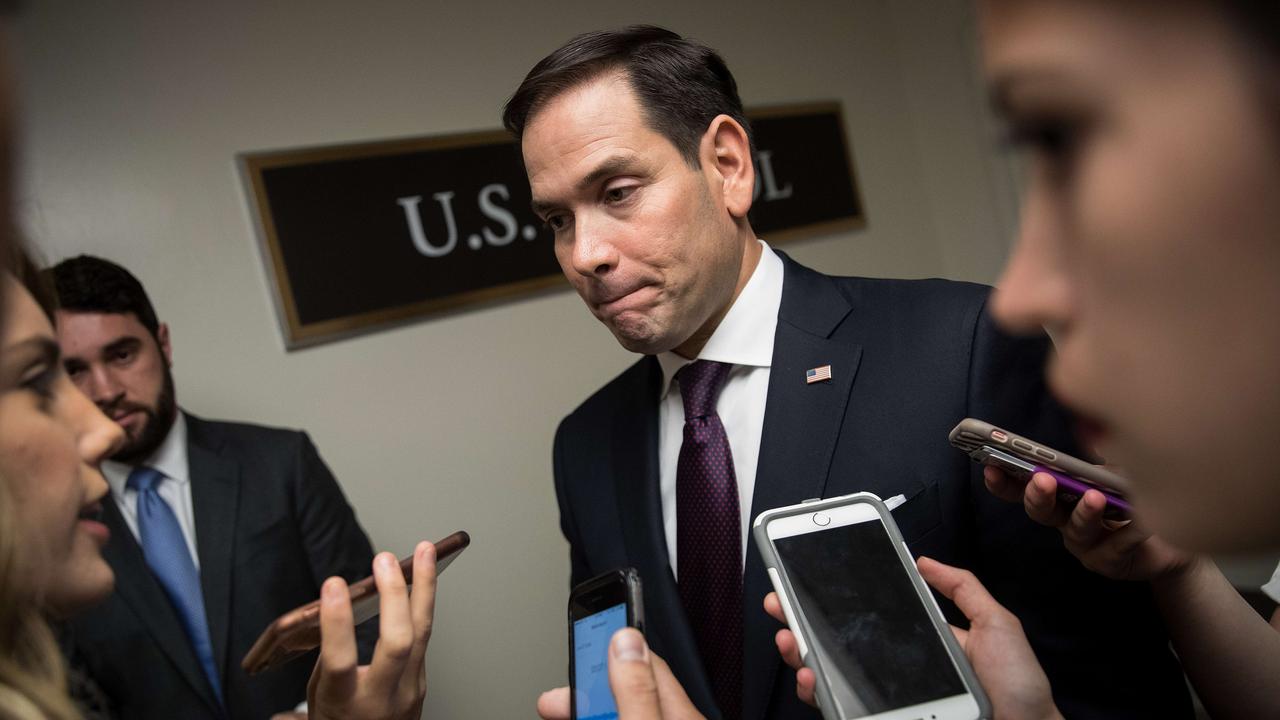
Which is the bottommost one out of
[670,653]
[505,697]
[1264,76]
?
[505,697]

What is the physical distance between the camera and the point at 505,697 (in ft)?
10.6

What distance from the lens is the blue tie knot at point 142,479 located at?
252 centimetres

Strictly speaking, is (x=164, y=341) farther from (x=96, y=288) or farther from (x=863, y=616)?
(x=863, y=616)

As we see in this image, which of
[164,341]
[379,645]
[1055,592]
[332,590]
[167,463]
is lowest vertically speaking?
[1055,592]

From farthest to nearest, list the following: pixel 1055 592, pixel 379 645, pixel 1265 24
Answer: pixel 1055 592, pixel 379 645, pixel 1265 24

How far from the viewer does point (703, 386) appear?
1.71 meters

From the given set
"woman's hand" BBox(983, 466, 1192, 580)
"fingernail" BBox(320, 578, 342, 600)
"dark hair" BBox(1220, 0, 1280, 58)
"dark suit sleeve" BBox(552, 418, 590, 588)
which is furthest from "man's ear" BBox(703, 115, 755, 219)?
"dark hair" BBox(1220, 0, 1280, 58)

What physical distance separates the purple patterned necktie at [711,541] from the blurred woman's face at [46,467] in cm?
92

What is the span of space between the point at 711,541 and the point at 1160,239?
44.7 inches

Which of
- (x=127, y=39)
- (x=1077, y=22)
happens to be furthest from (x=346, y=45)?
(x=1077, y=22)

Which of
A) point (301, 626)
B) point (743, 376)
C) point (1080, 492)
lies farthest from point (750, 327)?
point (301, 626)

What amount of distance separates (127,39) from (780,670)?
278cm

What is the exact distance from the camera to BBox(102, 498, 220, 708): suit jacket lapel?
233 cm

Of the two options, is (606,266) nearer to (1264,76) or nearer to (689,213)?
(689,213)
